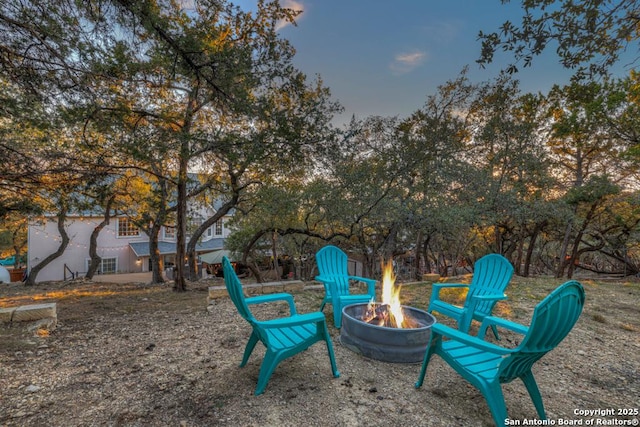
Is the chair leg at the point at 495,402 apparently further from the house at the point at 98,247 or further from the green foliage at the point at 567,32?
the house at the point at 98,247

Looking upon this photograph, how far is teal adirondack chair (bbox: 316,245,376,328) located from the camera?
3336 mm

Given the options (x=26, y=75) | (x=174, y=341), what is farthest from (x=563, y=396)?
(x=26, y=75)

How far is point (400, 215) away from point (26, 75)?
5.63 metres

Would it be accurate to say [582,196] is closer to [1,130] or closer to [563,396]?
[563,396]

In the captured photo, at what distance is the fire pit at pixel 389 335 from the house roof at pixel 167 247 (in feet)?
51.3

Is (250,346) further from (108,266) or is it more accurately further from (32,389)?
(108,266)

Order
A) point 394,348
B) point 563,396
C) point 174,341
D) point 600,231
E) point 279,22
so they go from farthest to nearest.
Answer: point 600,231
point 279,22
point 174,341
point 394,348
point 563,396

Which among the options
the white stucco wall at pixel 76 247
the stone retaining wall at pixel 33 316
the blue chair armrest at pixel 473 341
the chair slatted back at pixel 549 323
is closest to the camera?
the chair slatted back at pixel 549 323

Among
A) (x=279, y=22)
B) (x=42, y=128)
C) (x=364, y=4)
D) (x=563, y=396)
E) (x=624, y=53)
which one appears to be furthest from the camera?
(x=364, y=4)

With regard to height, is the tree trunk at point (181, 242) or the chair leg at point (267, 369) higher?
the tree trunk at point (181, 242)

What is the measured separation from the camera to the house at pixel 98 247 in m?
14.0

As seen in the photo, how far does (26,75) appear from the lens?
3.17 meters

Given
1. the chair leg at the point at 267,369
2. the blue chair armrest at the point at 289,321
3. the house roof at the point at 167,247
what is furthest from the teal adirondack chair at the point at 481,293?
the house roof at the point at 167,247

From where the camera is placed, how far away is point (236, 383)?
2.13 meters
